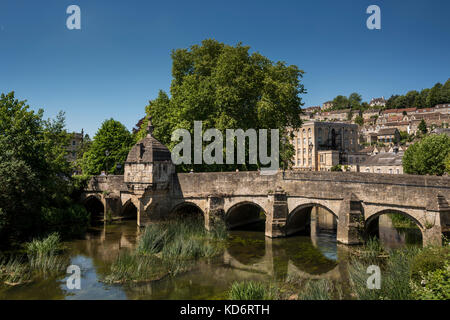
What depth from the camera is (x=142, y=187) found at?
23.6m

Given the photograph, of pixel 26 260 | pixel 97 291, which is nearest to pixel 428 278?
pixel 97 291

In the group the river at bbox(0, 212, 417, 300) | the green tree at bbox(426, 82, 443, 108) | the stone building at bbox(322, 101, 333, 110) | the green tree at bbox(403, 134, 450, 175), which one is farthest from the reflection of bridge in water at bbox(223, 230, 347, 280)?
the stone building at bbox(322, 101, 333, 110)

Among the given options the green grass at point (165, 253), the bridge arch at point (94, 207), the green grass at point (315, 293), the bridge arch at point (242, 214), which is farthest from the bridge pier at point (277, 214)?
the bridge arch at point (94, 207)

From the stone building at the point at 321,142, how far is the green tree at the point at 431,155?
30.4 meters

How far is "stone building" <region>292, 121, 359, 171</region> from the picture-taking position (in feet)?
219

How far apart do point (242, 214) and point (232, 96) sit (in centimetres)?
953

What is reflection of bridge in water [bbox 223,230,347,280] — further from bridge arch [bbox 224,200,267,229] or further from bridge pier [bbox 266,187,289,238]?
bridge arch [bbox 224,200,267,229]

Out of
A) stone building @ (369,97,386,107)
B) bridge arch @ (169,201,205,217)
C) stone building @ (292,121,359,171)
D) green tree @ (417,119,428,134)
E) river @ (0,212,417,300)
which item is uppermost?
stone building @ (369,97,386,107)

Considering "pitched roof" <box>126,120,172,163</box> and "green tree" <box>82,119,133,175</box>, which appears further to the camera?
"green tree" <box>82,119,133,175</box>

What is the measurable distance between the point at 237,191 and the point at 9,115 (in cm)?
1698

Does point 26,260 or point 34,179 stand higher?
point 34,179

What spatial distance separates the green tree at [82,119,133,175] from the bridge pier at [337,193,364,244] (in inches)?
986

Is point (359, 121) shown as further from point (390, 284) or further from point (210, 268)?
point (390, 284)
